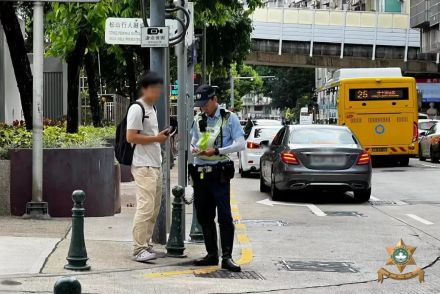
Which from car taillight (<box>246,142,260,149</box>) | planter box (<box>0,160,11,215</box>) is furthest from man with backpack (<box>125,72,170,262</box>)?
car taillight (<box>246,142,260,149</box>)

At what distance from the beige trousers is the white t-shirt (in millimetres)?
82

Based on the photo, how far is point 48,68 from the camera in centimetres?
2316

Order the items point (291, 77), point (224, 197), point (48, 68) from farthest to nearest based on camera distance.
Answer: point (291, 77), point (48, 68), point (224, 197)

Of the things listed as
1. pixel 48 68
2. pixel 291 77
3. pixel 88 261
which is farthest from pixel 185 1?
pixel 291 77

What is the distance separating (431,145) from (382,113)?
12.1 ft

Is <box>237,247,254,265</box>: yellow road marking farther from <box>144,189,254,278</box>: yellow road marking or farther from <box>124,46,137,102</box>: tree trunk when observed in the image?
<box>124,46,137,102</box>: tree trunk

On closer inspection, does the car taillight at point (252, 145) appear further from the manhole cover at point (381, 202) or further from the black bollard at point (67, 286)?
the black bollard at point (67, 286)

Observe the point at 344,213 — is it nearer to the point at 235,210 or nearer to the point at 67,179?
the point at 235,210

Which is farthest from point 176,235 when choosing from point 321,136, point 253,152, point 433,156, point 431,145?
point 431,145

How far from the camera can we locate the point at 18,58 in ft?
39.1

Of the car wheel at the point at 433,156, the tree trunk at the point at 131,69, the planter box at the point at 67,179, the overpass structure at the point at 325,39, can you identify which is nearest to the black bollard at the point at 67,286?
the planter box at the point at 67,179

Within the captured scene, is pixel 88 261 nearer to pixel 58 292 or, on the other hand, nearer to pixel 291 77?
pixel 58 292

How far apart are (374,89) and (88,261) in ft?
61.7

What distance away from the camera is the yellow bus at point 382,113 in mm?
24734
